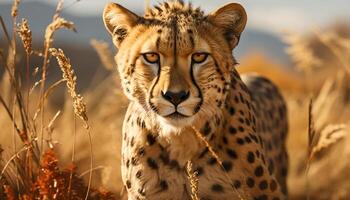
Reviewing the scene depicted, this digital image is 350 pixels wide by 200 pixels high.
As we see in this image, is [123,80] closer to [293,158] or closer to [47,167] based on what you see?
[47,167]

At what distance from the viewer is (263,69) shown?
11562 mm

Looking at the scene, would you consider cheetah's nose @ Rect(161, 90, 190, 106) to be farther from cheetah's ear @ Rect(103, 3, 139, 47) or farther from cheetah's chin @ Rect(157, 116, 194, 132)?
cheetah's ear @ Rect(103, 3, 139, 47)

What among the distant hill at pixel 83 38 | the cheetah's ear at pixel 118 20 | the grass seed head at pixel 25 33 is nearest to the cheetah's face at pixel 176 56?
the cheetah's ear at pixel 118 20

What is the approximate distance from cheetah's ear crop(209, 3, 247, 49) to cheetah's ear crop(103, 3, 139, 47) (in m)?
0.34

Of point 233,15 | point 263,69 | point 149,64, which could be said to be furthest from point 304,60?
point 263,69

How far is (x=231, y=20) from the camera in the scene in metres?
3.48

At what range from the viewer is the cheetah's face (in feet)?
10.3

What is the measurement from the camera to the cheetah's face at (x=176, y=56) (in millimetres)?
3145

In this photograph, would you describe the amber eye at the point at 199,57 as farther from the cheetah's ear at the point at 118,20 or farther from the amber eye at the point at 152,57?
the cheetah's ear at the point at 118,20

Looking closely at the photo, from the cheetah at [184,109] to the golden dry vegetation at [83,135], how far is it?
232 mm

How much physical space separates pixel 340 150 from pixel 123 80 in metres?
3.94

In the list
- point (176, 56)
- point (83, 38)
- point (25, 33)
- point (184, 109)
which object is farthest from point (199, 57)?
point (83, 38)

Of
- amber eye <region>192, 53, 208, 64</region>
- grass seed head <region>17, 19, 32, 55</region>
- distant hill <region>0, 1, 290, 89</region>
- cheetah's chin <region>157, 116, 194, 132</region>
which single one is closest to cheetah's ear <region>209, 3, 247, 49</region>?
amber eye <region>192, 53, 208, 64</region>

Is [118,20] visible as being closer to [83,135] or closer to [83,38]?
[83,135]
